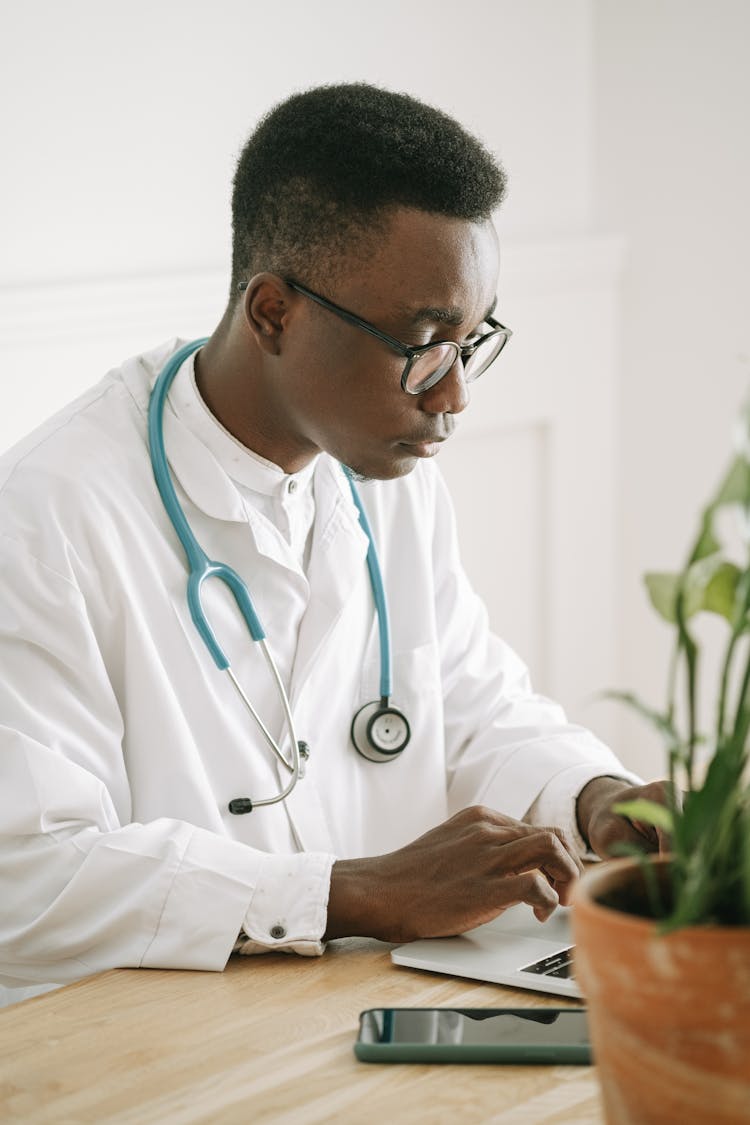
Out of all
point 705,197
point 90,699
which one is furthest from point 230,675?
point 705,197

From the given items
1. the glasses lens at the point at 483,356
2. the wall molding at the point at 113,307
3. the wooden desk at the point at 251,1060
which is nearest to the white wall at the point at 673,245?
the wall molding at the point at 113,307

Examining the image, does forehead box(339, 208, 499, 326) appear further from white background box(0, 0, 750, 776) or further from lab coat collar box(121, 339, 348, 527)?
white background box(0, 0, 750, 776)

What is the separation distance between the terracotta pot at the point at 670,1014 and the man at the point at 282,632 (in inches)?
21.5

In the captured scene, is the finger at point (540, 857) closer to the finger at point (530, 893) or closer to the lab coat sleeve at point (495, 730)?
the finger at point (530, 893)

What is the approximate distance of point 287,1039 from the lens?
39.8 inches

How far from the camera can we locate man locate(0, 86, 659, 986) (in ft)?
4.06

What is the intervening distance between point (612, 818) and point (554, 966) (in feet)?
0.99

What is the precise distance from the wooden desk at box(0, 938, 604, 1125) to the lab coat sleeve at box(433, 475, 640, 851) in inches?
16.3

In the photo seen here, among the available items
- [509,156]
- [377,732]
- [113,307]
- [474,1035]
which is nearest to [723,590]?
[474,1035]

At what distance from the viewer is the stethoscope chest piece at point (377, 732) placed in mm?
1594

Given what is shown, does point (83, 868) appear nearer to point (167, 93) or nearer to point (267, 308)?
point (267, 308)

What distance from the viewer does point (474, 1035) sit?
3.21 ft

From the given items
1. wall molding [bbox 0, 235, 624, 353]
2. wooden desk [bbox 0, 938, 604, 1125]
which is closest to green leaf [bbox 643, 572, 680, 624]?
wooden desk [bbox 0, 938, 604, 1125]

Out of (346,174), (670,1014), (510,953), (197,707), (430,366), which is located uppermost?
(346,174)
